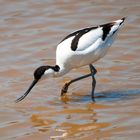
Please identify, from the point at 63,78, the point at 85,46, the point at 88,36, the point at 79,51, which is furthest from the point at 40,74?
the point at 63,78

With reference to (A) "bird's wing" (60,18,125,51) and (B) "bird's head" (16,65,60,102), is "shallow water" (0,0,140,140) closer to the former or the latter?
(B) "bird's head" (16,65,60,102)

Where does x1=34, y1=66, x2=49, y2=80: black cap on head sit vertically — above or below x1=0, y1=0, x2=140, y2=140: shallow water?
above

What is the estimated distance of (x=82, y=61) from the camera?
829 cm

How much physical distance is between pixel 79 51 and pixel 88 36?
0.90 ft

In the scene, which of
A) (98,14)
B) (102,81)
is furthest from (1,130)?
(98,14)

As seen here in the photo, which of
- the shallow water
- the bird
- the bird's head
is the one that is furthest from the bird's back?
the shallow water

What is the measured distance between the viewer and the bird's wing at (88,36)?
814 centimetres

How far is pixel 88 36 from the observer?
824cm

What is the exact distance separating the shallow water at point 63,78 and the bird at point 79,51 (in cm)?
32

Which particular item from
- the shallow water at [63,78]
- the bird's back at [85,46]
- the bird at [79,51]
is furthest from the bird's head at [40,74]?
the bird's back at [85,46]

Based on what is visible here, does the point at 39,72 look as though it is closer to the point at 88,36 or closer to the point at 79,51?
the point at 79,51

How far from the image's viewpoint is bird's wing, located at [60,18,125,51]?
320 inches

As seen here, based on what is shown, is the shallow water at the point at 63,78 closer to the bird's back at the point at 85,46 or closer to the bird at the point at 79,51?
the bird at the point at 79,51

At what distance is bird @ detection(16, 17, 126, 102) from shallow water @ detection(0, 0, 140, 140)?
0.32 metres
